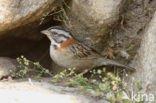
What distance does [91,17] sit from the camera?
19.3 feet

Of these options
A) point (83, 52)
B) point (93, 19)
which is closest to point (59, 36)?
point (83, 52)

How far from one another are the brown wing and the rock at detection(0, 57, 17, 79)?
3.87 ft

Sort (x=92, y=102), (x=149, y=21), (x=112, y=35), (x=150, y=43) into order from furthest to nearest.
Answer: (x=112, y=35)
(x=149, y=21)
(x=150, y=43)
(x=92, y=102)

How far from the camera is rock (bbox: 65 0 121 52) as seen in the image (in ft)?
18.7

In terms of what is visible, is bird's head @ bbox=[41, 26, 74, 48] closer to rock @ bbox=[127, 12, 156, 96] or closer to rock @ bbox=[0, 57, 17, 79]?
rock @ bbox=[0, 57, 17, 79]

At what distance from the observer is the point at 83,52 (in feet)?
20.2

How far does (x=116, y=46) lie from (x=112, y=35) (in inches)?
9.0

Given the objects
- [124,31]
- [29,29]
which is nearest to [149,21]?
[124,31]

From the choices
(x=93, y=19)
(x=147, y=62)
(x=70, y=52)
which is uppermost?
(x=93, y=19)

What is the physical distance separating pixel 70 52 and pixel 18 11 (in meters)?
1.27

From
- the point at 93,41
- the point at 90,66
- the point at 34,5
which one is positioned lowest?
the point at 90,66

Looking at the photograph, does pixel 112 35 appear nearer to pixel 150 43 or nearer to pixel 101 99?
pixel 150 43

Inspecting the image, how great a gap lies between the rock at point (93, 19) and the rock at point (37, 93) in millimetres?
1382

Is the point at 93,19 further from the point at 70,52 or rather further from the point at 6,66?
the point at 6,66
